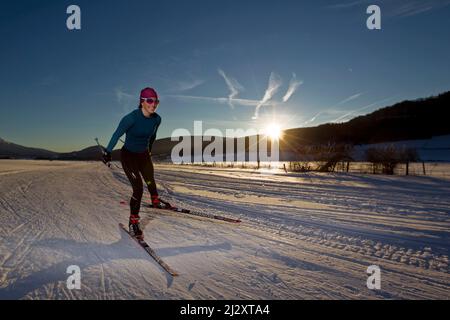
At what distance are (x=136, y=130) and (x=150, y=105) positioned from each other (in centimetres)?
49

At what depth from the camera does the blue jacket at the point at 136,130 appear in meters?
4.59

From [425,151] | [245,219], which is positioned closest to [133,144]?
[245,219]

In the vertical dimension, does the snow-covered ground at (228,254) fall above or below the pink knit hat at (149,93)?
below

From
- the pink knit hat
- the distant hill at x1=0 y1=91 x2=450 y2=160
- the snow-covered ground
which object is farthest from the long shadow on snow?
the distant hill at x1=0 y1=91 x2=450 y2=160

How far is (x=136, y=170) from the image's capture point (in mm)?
4906

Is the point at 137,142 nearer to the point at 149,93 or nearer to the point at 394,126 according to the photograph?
the point at 149,93

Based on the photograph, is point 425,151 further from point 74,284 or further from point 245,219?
point 74,284

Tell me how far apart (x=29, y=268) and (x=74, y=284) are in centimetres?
81

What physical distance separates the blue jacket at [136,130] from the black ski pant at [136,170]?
13 centimetres

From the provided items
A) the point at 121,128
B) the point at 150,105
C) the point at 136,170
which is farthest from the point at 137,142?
the point at 150,105

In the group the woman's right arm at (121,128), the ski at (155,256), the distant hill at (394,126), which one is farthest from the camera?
the distant hill at (394,126)

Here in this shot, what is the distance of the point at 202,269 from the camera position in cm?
332

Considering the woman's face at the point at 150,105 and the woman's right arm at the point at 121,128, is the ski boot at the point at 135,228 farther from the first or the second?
the woman's face at the point at 150,105

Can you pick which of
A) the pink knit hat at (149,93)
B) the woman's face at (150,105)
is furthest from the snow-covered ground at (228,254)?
the pink knit hat at (149,93)
